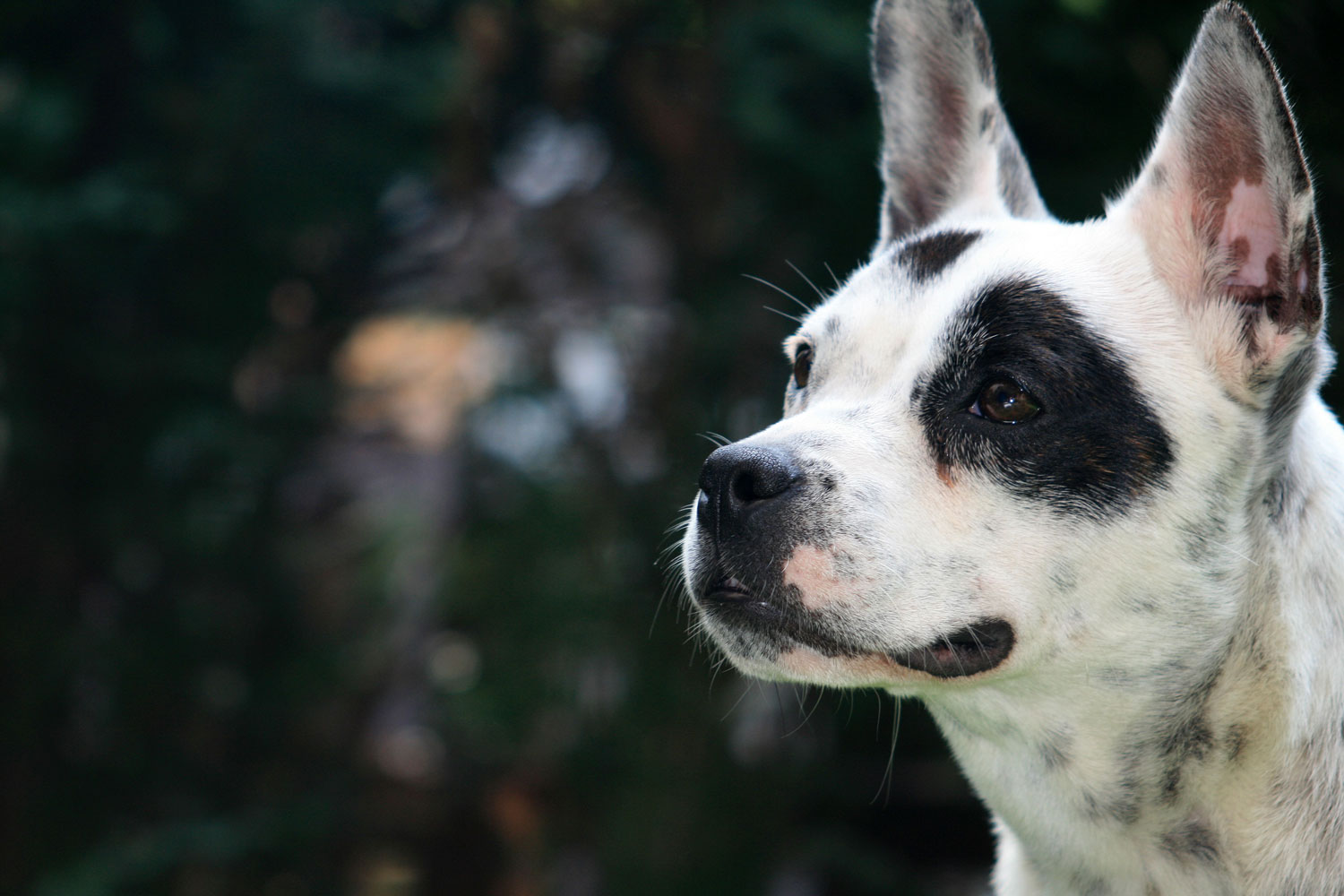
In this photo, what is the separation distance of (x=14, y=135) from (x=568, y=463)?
94.3 inches

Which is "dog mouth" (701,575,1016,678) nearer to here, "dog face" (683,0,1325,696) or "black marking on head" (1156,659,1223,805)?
"dog face" (683,0,1325,696)

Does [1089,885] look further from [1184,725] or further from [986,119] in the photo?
[986,119]

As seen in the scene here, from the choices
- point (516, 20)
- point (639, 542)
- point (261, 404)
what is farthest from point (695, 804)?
point (516, 20)

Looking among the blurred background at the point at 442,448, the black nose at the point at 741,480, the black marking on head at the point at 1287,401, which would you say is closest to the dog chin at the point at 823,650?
the black nose at the point at 741,480

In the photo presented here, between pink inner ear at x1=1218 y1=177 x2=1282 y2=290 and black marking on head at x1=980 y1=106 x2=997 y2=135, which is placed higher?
pink inner ear at x1=1218 y1=177 x2=1282 y2=290

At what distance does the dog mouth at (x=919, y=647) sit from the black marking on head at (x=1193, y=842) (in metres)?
0.41

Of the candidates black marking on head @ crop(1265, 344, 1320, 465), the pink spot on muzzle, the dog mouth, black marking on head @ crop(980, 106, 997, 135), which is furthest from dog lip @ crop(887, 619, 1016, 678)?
black marking on head @ crop(980, 106, 997, 135)

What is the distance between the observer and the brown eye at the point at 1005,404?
2.00 meters

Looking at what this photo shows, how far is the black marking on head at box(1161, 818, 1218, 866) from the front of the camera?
195cm

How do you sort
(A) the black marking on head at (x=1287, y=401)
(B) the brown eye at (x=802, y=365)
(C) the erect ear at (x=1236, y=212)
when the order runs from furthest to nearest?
(B) the brown eye at (x=802, y=365), (A) the black marking on head at (x=1287, y=401), (C) the erect ear at (x=1236, y=212)

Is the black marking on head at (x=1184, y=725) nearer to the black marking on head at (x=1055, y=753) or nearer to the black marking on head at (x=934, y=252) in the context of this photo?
the black marking on head at (x=1055, y=753)

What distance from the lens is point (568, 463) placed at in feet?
16.5

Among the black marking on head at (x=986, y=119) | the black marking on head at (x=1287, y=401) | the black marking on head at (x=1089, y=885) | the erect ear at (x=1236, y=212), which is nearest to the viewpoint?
the erect ear at (x=1236, y=212)

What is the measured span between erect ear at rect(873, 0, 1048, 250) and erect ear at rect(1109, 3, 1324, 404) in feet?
1.62
